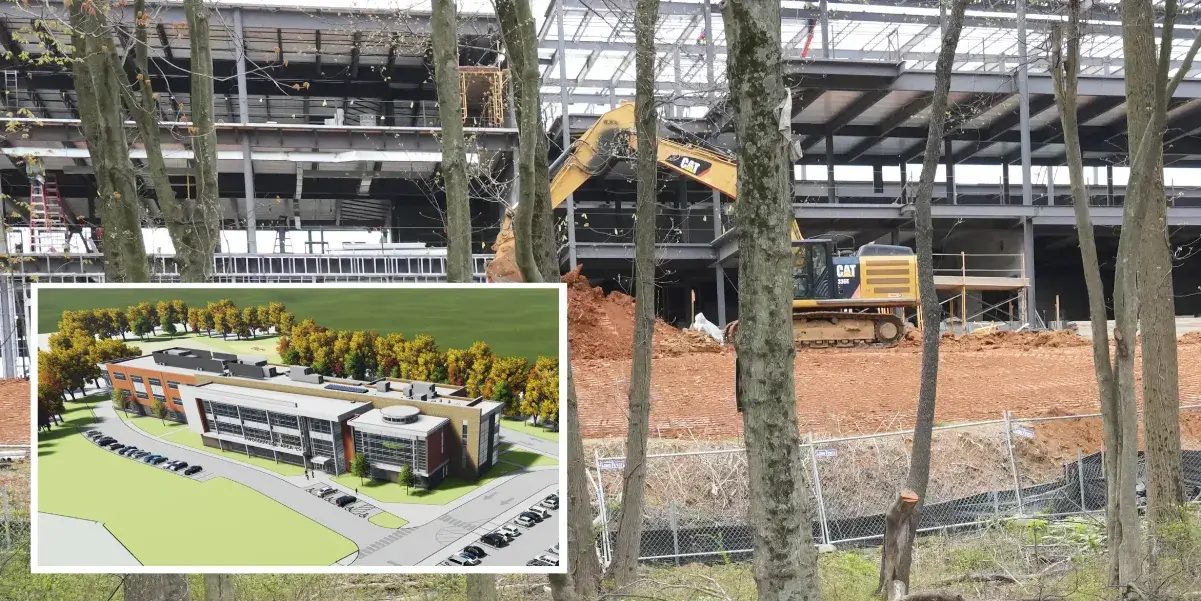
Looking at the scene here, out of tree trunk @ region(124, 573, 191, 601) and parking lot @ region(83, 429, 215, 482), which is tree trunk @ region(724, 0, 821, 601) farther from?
tree trunk @ region(124, 573, 191, 601)

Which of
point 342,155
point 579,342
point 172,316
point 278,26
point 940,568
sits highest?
point 278,26

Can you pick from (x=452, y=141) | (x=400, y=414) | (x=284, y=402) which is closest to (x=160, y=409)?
(x=284, y=402)

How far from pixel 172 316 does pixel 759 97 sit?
10.8 ft

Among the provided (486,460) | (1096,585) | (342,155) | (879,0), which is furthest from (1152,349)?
(879,0)

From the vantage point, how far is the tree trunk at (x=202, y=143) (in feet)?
23.1

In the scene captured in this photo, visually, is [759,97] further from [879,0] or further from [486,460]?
[879,0]

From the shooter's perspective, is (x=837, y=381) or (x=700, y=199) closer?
(x=837, y=381)

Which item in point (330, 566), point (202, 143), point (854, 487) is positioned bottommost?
point (854, 487)

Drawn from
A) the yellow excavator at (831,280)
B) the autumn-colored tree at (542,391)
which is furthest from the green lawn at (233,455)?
the yellow excavator at (831,280)

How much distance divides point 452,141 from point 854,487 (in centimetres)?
872

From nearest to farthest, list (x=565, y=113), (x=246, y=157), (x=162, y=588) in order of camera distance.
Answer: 1. (x=162, y=588)
2. (x=246, y=157)
3. (x=565, y=113)

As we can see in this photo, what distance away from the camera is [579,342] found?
21188 mm

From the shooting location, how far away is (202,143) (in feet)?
23.6

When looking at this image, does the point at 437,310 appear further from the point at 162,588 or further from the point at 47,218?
the point at 47,218
